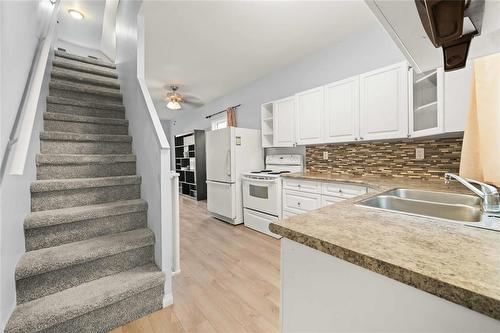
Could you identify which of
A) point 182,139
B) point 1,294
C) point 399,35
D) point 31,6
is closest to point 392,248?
point 399,35

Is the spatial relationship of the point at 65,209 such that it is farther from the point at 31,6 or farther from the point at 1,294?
the point at 31,6

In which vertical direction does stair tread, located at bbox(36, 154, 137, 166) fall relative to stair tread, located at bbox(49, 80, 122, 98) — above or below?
below

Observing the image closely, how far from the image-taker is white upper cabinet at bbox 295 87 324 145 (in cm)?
285

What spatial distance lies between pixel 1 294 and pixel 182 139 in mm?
6312

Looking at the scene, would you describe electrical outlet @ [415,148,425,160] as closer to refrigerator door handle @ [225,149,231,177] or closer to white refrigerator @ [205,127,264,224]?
white refrigerator @ [205,127,264,224]

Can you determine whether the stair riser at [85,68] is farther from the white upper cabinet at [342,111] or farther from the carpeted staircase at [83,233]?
the white upper cabinet at [342,111]

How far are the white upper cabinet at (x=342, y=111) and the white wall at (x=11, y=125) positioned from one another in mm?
2832

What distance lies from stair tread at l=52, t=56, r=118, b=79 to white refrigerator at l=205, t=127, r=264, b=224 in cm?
175

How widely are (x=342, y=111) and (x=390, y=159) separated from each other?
78 cm

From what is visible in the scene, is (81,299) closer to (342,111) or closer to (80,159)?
(80,159)

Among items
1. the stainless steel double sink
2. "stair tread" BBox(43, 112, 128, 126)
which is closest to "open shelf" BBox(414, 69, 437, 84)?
the stainless steel double sink

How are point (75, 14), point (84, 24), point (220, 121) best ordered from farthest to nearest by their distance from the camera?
1. point (220, 121)
2. point (84, 24)
3. point (75, 14)

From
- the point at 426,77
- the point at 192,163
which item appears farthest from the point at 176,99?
the point at 426,77

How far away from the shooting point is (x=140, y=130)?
2.12 m
